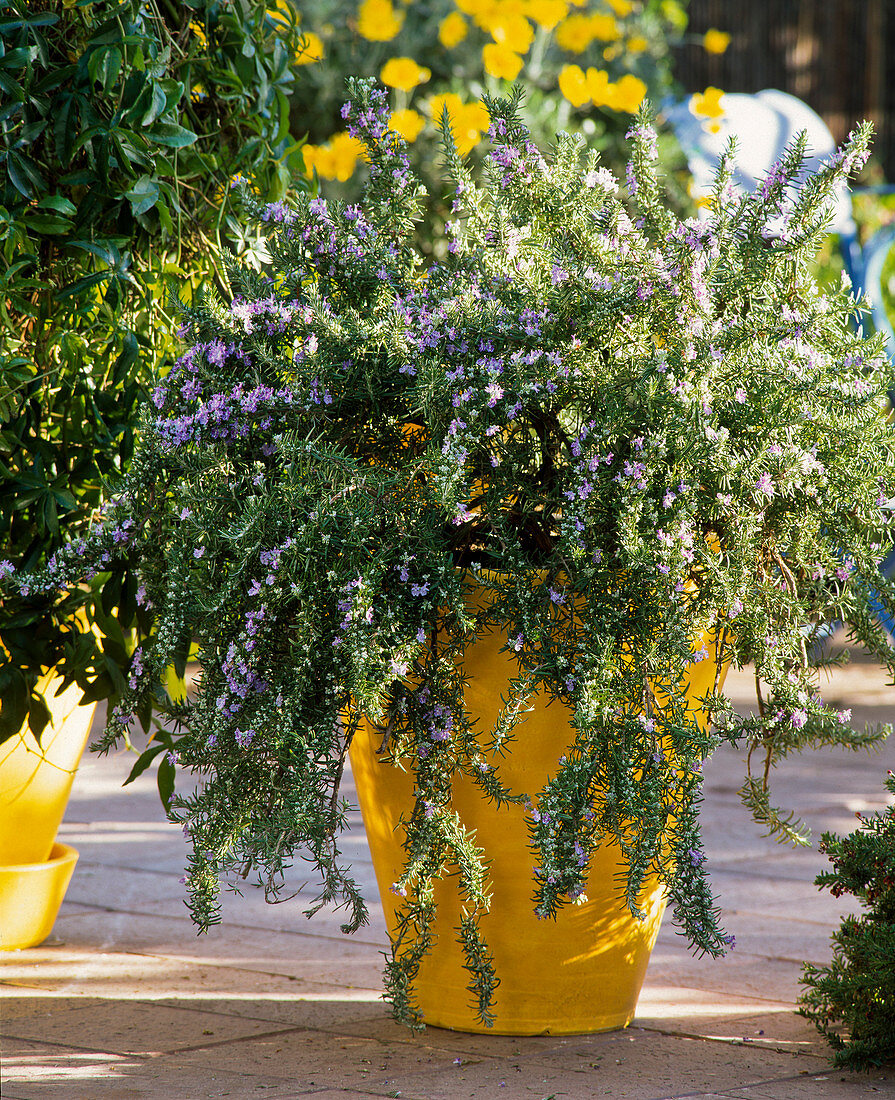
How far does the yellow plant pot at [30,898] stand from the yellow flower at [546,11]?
3.96 metres

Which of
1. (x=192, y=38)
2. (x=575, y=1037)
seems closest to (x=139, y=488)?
(x=192, y=38)

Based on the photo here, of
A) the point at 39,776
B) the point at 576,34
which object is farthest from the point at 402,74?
the point at 39,776

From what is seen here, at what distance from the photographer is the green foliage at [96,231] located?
2465mm

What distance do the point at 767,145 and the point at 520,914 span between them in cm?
562

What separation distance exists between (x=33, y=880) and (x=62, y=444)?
1.07m

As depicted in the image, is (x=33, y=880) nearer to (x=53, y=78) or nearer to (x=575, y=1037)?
(x=575, y=1037)

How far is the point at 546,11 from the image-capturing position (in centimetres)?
544

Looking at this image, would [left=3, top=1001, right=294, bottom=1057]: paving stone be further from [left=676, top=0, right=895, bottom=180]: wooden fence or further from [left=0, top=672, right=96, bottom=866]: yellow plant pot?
[left=676, top=0, right=895, bottom=180]: wooden fence

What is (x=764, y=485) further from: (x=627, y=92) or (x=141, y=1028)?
(x=627, y=92)

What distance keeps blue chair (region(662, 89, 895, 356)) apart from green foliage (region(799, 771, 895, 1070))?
4.30 metres

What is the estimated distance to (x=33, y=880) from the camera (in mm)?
3061

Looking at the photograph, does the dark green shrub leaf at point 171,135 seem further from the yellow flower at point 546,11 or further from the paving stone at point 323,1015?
the yellow flower at point 546,11

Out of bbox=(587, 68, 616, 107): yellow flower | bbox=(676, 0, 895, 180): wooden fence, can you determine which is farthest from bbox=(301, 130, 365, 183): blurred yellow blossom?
bbox=(676, 0, 895, 180): wooden fence

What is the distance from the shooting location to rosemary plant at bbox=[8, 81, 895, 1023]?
7.01 ft
